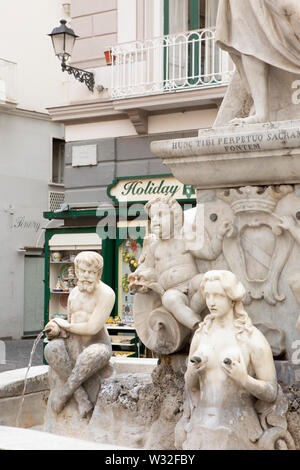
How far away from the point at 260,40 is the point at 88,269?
174 centimetres

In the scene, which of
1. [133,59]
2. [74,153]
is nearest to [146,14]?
[133,59]

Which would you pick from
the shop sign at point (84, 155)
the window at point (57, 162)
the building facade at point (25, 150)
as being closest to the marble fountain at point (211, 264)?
the shop sign at point (84, 155)

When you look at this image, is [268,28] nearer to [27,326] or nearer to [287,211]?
[287,211]

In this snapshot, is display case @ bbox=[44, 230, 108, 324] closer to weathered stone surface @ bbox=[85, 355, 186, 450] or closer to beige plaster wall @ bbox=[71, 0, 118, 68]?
beige plaster wall @ bbox=[71, 0, 118, 68]

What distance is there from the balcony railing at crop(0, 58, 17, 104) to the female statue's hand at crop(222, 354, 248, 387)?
16.5m

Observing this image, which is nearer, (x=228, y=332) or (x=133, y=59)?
(x=228, y=332)

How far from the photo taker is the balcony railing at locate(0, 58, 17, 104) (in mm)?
19594

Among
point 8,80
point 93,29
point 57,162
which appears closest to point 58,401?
point 93,29

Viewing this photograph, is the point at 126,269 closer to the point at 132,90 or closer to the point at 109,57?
the point at 132,90

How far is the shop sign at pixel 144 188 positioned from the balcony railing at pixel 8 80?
5950 millimetres

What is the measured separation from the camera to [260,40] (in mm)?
4984

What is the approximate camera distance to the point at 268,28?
4.89 m
